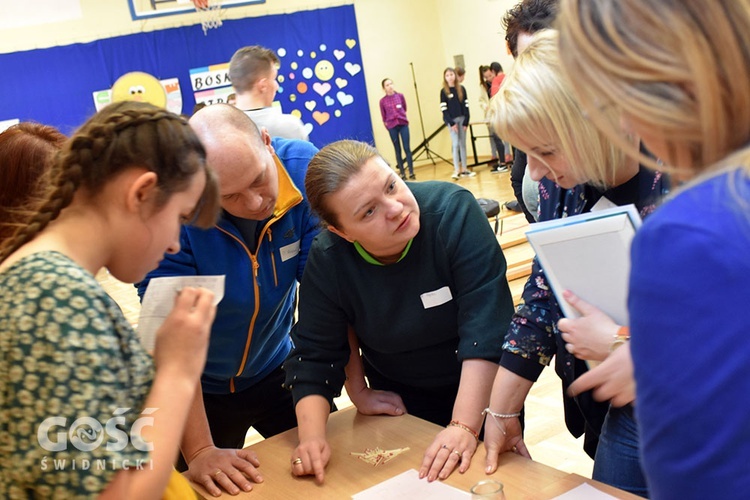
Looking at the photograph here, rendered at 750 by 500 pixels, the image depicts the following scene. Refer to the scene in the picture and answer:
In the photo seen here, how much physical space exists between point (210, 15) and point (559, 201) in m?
11.4

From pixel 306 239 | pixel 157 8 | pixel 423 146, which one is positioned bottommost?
pixel 423 146

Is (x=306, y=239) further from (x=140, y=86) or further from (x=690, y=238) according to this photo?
(x=140, y=86)

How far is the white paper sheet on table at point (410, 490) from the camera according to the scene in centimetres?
157

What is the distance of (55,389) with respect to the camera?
3.47 feet

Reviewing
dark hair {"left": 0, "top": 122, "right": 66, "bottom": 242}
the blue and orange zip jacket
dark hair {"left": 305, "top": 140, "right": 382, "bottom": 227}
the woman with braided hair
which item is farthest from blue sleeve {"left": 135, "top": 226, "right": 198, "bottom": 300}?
the woman with braided hair

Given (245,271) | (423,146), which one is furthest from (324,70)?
(245,271)

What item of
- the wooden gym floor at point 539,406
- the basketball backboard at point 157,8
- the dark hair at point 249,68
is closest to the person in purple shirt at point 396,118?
the basketball backboard at point 157,8

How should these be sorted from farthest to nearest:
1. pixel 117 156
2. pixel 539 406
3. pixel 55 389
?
pixel 539 406 → pixel 117 156 → pixel 55 389

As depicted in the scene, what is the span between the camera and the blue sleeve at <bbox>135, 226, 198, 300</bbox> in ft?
7.19

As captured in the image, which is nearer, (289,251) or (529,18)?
(289,251)

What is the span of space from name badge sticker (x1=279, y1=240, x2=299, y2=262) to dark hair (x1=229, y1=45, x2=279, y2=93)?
10.3 feet

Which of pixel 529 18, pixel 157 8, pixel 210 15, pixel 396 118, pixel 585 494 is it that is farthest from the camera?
pixel 396 118

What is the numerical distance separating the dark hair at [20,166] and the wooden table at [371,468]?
2.57 feet

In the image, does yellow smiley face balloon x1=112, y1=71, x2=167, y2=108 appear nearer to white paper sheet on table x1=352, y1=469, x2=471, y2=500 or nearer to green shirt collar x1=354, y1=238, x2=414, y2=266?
green shirt collar x1=354, y1=238, x2=414, y2=266
